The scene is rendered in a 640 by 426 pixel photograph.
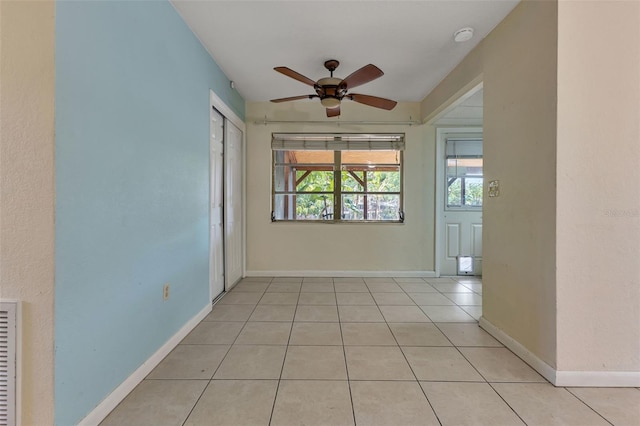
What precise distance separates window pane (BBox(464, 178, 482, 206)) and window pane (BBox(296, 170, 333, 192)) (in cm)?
200

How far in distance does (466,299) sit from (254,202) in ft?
9.68

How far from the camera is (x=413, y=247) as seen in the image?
3.91m

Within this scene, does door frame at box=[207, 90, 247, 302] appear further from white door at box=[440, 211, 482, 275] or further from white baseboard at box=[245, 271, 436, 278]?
white door at box=[440, 211, 482, 275]

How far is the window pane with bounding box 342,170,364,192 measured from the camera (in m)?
3.98

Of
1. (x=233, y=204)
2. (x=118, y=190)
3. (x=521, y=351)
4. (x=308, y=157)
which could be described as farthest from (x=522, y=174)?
(x=233, y=204)

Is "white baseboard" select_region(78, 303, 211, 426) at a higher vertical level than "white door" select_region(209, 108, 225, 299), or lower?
lower

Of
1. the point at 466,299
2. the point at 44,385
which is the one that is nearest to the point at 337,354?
the point at 44,385

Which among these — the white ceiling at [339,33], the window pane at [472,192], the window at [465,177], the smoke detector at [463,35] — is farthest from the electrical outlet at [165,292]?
the window pane at [472,192]

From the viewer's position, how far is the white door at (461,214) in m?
3.98

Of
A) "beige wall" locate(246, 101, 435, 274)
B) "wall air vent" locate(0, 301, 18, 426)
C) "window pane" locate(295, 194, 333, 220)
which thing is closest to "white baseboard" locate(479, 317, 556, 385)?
"beige wall" locate(246, 101, 435, 274)

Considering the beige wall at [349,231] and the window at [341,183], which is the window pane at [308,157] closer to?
the window at [341,183]

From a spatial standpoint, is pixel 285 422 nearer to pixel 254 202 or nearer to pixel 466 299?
pixel 466 299

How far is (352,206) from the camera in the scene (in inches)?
157

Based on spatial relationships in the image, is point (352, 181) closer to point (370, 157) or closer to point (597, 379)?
point (370, 157)
